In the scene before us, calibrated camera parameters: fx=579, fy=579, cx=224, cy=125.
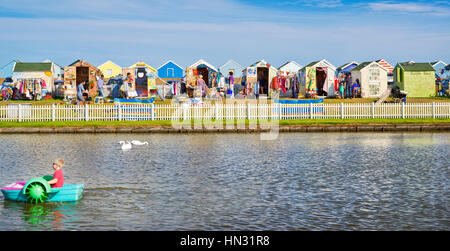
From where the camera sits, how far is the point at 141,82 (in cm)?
5988

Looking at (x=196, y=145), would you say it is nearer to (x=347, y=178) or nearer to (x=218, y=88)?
(x=347, y=178)

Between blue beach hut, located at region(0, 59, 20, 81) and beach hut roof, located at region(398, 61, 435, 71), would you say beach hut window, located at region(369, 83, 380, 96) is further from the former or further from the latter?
blue beach hut, located at region(0, 59, 20, 81)

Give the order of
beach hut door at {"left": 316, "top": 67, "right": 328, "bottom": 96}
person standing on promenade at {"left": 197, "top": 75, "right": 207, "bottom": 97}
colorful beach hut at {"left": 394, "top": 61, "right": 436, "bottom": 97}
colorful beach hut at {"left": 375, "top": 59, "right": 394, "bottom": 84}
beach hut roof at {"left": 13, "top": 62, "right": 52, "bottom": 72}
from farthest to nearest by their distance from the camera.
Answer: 1. colorful beach hut at {"left": 375, "top": 59, "right": 394, "bottom": 84}
2. beach hut roof at {"left": 13, "top": 62, "right": 52, "bottom": 72}
3. colorful beach hut at {"left": 394, "top": 61, "right": 436, "bottom": 97}
4. beach hut door at {"left": 316, "top": 67, "right": 328, "bottom": 96}
5. person standing on promenade at {"left": 197, "top": 75, "right": 207, "bottom": 97}

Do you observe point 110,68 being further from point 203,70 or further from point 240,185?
point 240,185

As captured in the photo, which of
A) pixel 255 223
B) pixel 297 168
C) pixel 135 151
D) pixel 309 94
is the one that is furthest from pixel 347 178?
pixel 309 94

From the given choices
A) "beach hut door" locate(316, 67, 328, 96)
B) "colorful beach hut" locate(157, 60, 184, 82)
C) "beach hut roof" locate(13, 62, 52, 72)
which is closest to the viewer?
"beach hut door" locate(316, 67, 328, 96)

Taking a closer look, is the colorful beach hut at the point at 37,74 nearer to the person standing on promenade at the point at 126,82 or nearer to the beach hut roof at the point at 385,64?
the person standing on promenade at the point at 126,82

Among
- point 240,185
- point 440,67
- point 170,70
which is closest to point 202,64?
point 170,70

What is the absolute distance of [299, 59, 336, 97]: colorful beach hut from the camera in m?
58.5

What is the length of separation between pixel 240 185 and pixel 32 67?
56.9 m

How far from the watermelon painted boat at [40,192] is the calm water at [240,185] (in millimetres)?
174

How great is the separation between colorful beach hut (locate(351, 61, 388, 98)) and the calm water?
120 feet

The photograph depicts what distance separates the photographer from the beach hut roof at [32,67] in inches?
2510

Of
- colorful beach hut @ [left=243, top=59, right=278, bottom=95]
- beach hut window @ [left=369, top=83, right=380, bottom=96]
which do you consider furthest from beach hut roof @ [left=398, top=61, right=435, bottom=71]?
colorful beach hut @ [left=243, top=59, right=278, bottom=95]
